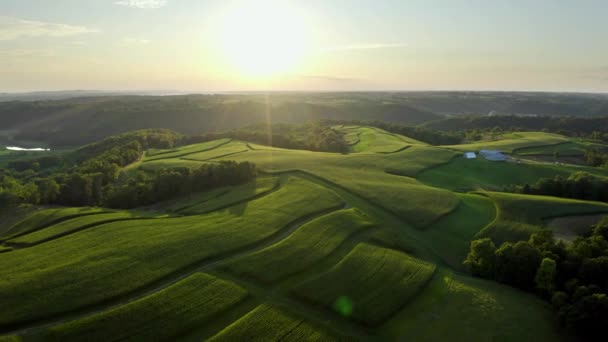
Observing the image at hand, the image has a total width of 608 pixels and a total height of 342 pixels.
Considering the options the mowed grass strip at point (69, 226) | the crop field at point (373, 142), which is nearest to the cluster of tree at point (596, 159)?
the crop field at point (373, 142)

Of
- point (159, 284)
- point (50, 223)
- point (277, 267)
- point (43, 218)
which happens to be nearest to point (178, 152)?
point (43, 218)

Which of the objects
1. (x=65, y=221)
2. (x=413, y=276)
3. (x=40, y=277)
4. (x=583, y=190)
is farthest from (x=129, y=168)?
(x=583, y=190)

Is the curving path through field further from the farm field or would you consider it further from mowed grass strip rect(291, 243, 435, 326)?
mowed grass strip rect(291, 243, 435, 326)

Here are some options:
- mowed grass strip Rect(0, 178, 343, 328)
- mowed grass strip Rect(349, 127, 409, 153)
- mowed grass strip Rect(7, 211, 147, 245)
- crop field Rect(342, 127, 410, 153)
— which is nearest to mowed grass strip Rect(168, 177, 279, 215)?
mowed grass strip Rect(0, 178, 343, 328)

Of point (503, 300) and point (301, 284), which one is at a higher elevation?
point (301, 284)

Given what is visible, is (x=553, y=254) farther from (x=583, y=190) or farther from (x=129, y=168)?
(x=129, y=168)

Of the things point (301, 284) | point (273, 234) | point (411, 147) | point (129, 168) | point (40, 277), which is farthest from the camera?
point (411, 147)

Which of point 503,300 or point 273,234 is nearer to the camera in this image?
point 503,300
